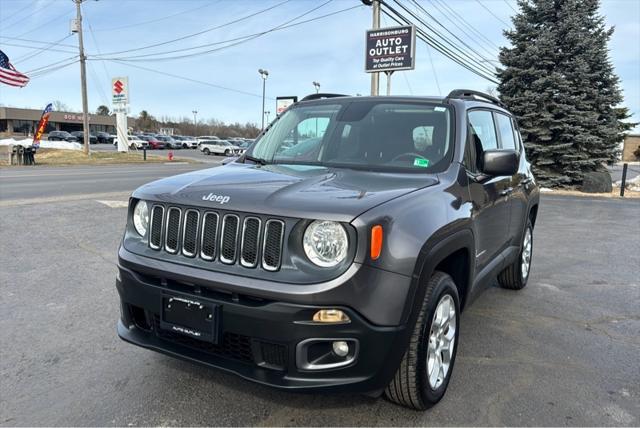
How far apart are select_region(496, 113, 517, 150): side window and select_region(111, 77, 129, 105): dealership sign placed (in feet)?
114

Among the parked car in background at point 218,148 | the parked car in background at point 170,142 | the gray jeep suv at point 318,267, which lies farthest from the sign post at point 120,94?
the gray jeep suv at point 318,267

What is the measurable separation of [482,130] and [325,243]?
89.8 inches

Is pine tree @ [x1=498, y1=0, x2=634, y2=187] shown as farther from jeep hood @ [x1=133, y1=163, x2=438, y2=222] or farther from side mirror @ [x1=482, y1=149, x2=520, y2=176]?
jeep hood @ [x1=133, y1=163, x2=438, y2=222]

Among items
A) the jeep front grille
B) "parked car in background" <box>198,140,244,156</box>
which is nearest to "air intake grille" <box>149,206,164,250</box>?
the jeep front grille

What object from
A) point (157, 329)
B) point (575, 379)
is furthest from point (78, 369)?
point (575, 379)

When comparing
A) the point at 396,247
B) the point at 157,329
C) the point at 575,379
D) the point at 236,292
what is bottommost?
the point at 575,379

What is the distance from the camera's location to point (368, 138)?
12.4 feet

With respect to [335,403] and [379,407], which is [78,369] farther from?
[379,407]

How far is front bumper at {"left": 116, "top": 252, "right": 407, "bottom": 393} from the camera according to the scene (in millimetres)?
2365

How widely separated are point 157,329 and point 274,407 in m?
0.81

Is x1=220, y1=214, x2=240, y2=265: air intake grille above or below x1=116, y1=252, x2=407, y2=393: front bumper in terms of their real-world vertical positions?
above

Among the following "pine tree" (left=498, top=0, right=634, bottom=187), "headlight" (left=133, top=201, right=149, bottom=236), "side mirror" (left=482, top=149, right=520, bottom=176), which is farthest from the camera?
"pine tree" (left=498, top=0, right=634, bottom=187)

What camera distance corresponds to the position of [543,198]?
609 inches

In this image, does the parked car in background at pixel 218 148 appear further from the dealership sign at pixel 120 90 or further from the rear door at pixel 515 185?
the rear door at pixel 515 185
